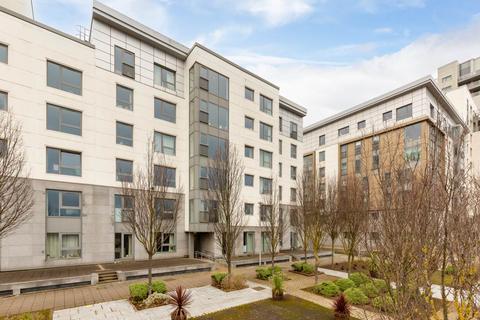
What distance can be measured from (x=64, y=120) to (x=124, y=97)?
206 inches

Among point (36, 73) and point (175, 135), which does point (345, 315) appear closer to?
point (175, 135)

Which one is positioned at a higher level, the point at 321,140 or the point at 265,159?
the point at 321,140

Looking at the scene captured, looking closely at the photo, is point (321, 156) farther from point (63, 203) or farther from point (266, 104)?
point (63, 203)

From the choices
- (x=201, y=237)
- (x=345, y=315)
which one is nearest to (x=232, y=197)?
(x=345, y=315)

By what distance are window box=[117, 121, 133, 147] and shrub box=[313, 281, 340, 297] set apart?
739 inches

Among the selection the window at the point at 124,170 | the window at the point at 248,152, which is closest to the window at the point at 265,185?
the window at the point at 248,152

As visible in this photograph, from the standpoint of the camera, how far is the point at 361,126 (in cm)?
4484

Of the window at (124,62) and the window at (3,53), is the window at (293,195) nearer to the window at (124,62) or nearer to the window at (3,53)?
the window at (124,62)

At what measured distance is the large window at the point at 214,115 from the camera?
27.0 m

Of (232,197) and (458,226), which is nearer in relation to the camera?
(458,226)

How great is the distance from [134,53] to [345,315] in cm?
2553

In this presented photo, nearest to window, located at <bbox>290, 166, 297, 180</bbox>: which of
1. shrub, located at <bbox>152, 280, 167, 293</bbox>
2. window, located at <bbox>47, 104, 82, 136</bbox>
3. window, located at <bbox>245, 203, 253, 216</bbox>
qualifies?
window, located at <bbox>245, 203, 253, 216</bbox>

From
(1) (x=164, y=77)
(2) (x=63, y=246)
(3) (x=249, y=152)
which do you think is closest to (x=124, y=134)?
(1) (x=164, y=77)

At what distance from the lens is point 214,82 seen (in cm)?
2797
